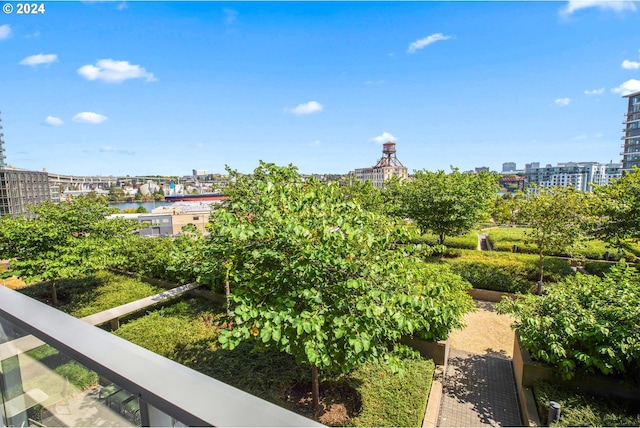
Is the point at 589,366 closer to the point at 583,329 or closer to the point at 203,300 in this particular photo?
the point at 583,329

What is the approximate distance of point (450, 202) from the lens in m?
14.8

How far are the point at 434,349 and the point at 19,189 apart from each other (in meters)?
74.7

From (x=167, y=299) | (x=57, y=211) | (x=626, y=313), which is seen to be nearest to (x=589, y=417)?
(x=626, y=313)

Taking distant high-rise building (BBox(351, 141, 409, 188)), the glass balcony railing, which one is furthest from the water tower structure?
the glass balcony railing

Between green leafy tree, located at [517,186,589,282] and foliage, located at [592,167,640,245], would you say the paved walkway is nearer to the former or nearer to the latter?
green leafy tree, located at [517,186,589,282]

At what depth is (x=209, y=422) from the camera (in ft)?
2.67

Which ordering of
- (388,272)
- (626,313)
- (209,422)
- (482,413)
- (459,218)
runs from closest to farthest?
(209,422)
(388,272)
(626,313)
(482,413)
(459,218)

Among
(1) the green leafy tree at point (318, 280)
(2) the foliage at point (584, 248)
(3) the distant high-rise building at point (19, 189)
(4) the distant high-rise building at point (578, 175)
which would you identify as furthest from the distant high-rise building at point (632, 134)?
(3) the distant high-rise building at point (19, 189)

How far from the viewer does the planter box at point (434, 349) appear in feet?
25.2

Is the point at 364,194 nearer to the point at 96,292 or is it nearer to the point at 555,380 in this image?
the point at 555,380

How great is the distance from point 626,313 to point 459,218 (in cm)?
925

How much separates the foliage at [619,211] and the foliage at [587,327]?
14.2ft

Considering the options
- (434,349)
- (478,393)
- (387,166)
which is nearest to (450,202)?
(434,349)

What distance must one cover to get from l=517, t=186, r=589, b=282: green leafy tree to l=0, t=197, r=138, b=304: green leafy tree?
A: 559 inches
